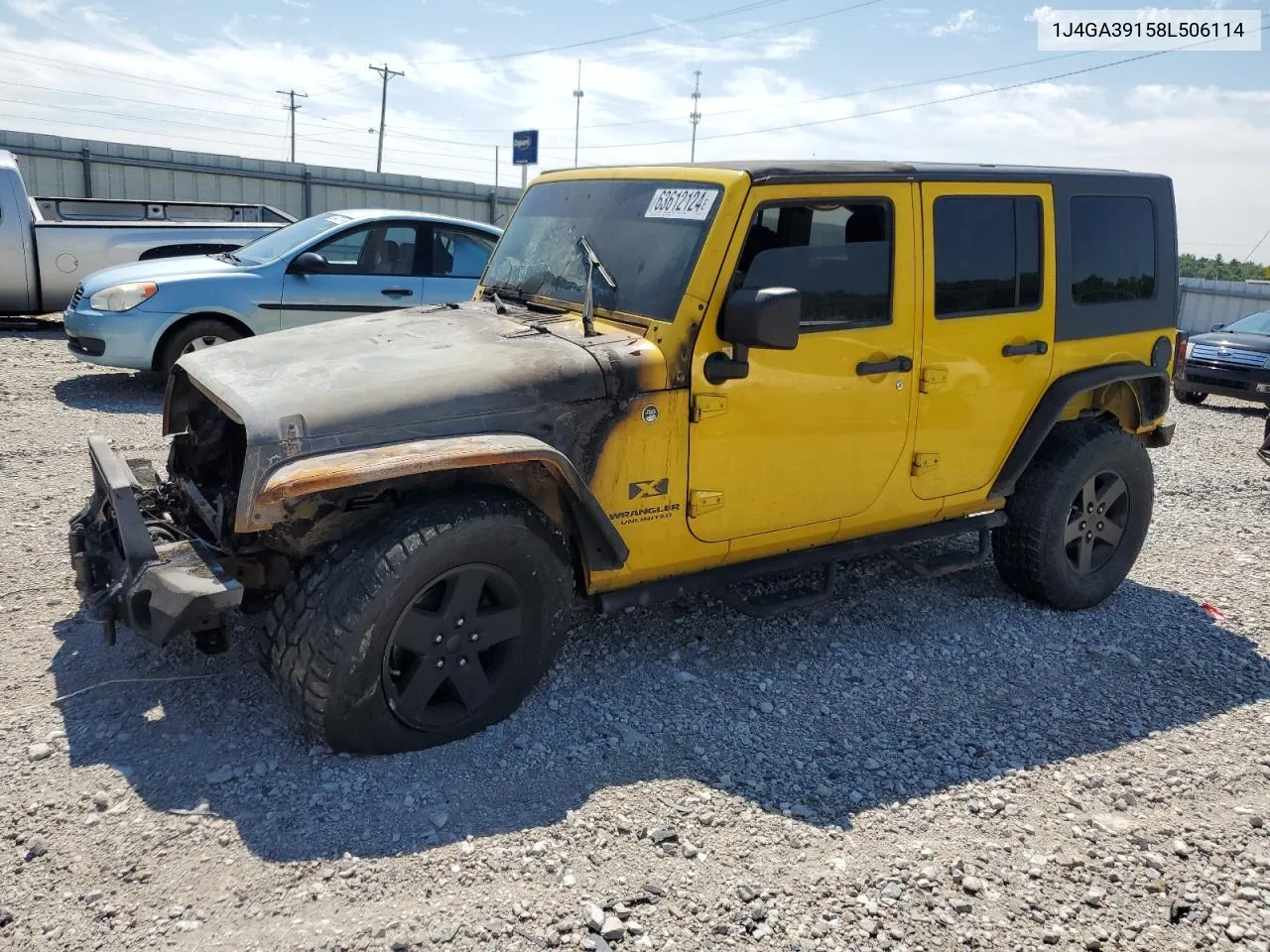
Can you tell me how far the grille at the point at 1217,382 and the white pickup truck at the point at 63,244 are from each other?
10.9 meters

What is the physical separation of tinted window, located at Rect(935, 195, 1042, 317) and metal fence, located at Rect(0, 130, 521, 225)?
14.1 metres

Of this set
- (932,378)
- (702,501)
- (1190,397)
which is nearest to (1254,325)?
(1190,397)

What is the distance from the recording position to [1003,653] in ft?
15.1

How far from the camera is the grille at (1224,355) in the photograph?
A: 39.6 ft

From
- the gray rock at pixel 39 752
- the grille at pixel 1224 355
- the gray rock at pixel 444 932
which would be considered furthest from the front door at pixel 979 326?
the grille at pixel 1224 355

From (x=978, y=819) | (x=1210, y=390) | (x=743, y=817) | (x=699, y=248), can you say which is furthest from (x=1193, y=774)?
(x=1210, y=390)

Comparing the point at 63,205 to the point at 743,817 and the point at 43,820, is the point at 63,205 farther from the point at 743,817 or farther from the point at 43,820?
the point at 743,817

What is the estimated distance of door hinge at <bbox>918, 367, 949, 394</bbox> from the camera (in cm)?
426

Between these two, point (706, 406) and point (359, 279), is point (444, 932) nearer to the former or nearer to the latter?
point (706, 406)

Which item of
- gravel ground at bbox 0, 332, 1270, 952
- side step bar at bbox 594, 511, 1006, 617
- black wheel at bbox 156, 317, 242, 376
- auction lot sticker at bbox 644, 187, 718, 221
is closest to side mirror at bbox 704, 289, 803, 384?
auction lot sticker at bbox 644, 187, 718, 221

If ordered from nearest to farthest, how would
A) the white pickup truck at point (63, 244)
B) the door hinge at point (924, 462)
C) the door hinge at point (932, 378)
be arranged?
the door hinge at point (932, 378) → the door hinge at point (924, 462) → the white pickup truck at point (63, 244)

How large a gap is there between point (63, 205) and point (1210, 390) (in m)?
14.2

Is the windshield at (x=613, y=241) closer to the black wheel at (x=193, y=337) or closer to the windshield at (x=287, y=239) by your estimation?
the black wheel at (x=193, y=337)

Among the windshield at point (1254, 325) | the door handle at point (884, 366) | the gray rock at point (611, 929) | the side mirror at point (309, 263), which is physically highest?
the side mirror at point (309, 263)
